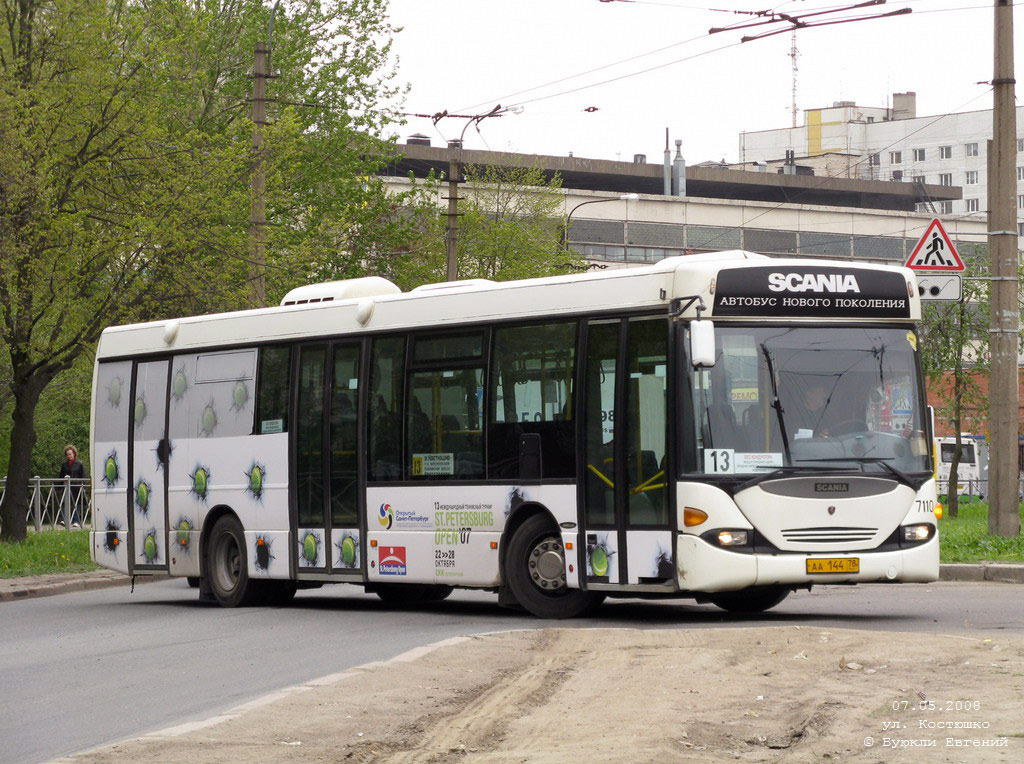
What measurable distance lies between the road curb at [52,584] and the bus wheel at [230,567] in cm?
380

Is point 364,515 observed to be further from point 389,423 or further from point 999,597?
point 999,597

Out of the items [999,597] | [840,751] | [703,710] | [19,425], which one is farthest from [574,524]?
[19,425]

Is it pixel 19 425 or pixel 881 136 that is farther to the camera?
pixel 881 136

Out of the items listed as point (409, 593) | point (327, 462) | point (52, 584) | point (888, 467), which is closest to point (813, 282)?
point (888, 467)

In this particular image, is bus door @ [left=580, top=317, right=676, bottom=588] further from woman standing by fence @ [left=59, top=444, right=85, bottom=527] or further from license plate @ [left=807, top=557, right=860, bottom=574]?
woman standing by fence @ [left=59, top=444, right=85, bottom=527]

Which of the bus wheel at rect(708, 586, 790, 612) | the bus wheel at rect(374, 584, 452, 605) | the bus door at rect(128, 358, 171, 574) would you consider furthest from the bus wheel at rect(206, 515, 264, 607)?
the bus wheel at rect(708, 586, 790, 612)

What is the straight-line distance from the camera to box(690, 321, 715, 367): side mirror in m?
13.2

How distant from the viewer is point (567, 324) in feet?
48.2

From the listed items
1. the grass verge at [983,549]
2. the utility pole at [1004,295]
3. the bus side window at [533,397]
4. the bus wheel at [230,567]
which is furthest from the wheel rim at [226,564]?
the utility pole at [1004,295]

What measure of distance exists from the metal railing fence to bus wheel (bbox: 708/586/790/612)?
892 inches

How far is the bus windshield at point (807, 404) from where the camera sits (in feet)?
44.4

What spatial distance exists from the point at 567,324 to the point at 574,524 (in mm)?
1733

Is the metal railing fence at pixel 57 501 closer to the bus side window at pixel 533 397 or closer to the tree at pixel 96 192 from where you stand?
the tree at pixel 96 192
